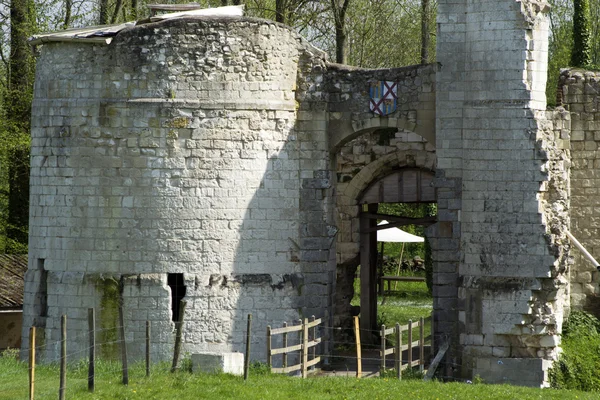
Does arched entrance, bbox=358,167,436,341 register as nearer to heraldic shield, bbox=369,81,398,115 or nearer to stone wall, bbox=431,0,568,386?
heraldic shield, bbox=369,81,398,115

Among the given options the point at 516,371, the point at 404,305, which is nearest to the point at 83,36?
the point at 516,371

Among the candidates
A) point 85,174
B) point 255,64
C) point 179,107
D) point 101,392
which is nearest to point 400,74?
point 255,64

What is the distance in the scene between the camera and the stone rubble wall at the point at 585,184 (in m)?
20.8

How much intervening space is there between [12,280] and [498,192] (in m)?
10.5

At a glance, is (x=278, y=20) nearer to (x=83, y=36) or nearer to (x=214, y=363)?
(x=83, y=36)

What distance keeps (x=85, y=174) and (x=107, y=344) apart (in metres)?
2.92

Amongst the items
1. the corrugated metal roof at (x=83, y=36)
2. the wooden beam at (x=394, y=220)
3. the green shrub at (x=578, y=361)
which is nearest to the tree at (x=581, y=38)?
the wooden beam at (x=394, y=220)

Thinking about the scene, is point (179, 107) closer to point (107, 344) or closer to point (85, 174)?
point (85, 174)

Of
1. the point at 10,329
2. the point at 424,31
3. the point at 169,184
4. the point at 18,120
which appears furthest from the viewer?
the point at 424,31

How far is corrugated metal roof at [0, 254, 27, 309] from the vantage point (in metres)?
22.4

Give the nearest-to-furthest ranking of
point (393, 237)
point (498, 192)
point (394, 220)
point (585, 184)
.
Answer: point (498, 192), point (585, 184), point (394, 220), point (393, 237)

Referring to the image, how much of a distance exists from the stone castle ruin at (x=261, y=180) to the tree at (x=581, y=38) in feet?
16.1

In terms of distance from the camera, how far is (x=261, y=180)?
1942 cm

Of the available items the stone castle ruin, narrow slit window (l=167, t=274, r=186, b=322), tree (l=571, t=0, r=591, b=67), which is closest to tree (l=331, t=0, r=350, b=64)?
tree (l=571, t=0, r=591, b=67)
